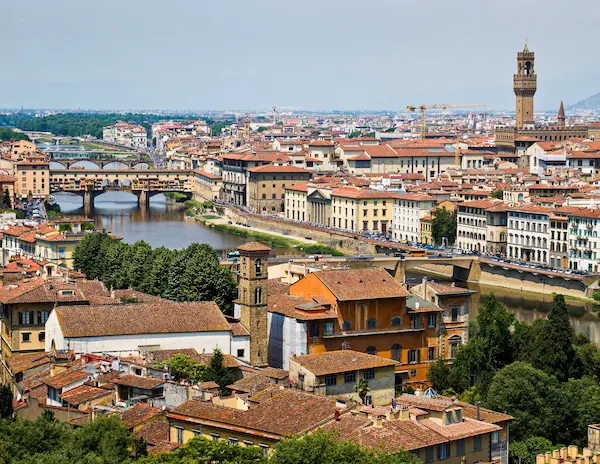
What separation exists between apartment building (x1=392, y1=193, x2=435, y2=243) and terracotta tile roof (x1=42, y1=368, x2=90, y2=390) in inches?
1558

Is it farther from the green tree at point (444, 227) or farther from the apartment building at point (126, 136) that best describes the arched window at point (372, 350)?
the apartment building at point (126, 136)

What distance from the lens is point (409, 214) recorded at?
206ft

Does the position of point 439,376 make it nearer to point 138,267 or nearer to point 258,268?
point 258,268

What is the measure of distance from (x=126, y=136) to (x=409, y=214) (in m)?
106

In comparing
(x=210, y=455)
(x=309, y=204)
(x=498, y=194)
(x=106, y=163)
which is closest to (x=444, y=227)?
(x=498, y=194)

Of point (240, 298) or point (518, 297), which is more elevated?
point (240, 298)

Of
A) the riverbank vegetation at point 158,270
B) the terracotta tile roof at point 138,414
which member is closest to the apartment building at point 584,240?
the riverbank vegetation at point 158,270

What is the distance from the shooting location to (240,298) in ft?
91.5

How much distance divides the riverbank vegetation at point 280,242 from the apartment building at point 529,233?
311 inches

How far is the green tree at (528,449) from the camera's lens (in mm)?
20422

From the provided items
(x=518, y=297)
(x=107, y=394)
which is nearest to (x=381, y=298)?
(x=107, y=394)

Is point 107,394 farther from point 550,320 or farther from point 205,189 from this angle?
point 205,189

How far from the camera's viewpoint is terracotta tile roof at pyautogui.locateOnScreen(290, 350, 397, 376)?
2272 centimetres

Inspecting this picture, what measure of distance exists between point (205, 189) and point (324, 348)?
200 ft
